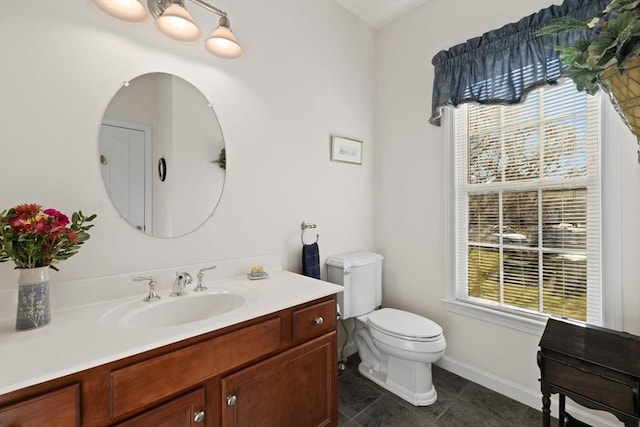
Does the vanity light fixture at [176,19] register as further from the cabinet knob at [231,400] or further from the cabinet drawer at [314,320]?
the cabinet knob at [231,400]

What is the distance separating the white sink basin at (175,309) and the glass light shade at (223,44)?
1.27 meters

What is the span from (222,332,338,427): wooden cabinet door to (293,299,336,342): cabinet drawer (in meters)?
0.05

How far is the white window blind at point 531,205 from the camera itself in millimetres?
1611

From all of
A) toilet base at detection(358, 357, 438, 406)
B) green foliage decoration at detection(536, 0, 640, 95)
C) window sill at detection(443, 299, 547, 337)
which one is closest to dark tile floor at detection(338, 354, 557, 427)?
toilet base at detection(358, 357, 438, 406)

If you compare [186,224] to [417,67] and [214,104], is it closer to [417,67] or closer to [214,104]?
[214,104]

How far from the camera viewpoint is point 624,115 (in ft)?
2.30

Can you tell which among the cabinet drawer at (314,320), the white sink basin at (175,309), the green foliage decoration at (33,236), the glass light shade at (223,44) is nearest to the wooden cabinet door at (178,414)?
the white sink basin at (175,309)

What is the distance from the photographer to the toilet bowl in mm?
1767

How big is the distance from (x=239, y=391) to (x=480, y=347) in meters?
1.71

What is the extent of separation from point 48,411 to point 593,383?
6.21 feet

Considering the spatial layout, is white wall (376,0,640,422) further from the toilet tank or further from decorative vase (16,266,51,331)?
decorative vase (16,266,51,331)

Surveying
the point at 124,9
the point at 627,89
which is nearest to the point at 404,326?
the point at 627,89

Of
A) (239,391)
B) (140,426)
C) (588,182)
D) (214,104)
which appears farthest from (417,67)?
(140,426)

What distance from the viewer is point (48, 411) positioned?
74cm
